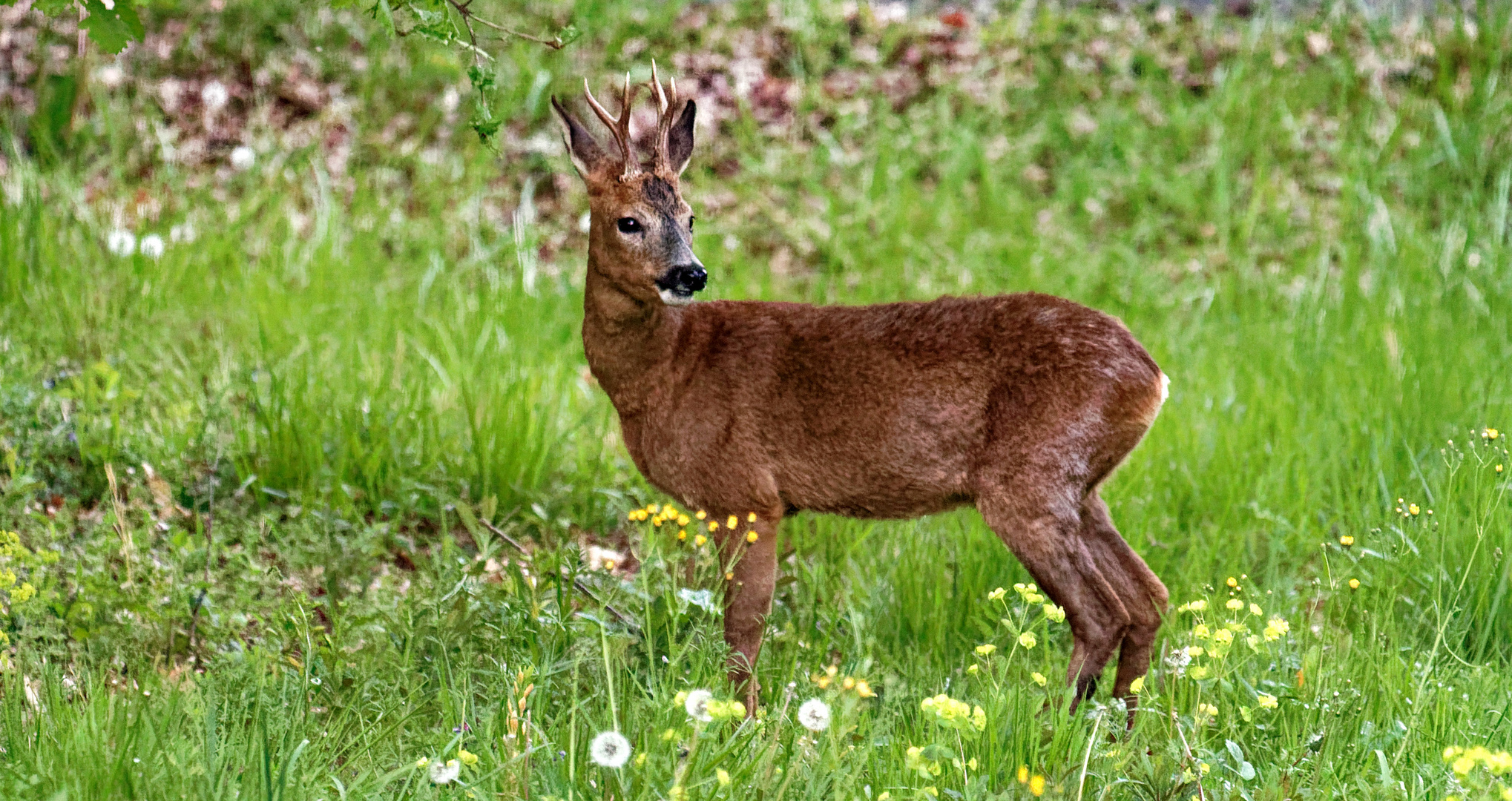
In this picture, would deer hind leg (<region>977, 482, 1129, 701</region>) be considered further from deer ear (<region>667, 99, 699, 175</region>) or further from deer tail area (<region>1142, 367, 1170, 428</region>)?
deer ear (<region>667, 99, 699, 175</region>)

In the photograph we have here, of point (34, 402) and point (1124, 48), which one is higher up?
point (1124, 48)

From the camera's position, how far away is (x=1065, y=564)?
407cm

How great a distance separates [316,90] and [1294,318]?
225 inches

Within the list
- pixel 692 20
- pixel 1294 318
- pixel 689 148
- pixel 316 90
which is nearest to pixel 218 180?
pixel 316 90

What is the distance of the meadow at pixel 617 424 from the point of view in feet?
10.9

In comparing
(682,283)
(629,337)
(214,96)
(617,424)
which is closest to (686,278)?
(682,283)

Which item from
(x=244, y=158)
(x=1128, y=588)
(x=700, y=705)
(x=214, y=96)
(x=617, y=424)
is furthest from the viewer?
(x=214, y=96)

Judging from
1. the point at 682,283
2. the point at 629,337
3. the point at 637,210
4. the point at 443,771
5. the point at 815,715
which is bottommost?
the point at 443,771

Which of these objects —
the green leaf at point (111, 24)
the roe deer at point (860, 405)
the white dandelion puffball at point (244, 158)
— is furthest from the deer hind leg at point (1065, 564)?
the white dandelion puffball at point (244, 158)

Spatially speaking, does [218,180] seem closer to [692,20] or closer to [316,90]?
[316,90]

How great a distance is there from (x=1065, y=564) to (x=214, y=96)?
676 cm

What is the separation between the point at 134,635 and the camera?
411 cm

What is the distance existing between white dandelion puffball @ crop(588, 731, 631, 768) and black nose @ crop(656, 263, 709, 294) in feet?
5.04

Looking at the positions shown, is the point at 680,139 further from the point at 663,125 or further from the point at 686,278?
the point at 686,278
